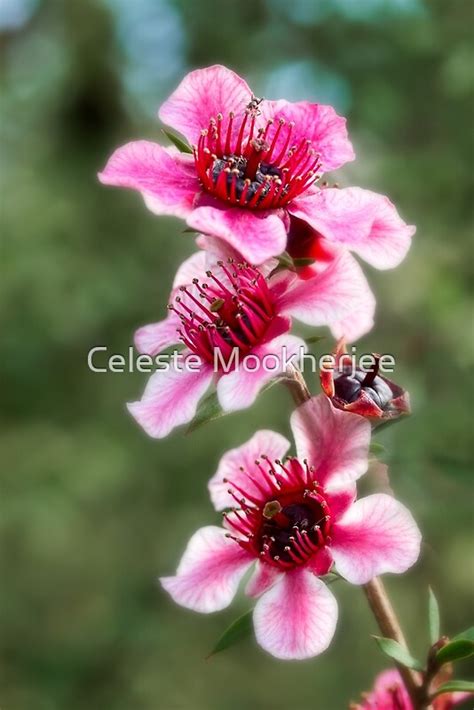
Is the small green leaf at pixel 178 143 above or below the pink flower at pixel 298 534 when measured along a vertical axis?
above

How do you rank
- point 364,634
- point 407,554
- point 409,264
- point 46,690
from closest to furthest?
1. point 407,554
2. point 409,264
3. point 364,634
4. point 46,690

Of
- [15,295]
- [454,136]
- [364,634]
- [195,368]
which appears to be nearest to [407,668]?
[195,368]

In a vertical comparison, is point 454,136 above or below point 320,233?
above

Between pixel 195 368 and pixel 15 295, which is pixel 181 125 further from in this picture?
pixel 15 295

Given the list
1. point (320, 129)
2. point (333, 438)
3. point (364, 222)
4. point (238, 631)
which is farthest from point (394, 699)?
point (320, 129)

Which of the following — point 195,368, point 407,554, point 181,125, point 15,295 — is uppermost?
point 15,295

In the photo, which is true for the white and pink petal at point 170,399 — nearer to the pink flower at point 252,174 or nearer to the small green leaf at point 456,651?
the pink flower at point 252,174

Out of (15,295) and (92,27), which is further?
(92,27)

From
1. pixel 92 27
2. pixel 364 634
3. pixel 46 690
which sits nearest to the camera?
pixel 364 634

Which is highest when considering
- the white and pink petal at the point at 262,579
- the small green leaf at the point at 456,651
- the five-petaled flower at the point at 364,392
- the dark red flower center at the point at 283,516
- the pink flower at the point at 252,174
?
the pink flower at the point at 252,174

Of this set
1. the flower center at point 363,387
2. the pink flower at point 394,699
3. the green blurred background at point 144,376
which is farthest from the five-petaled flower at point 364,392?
the green blurred background at point 144,376
